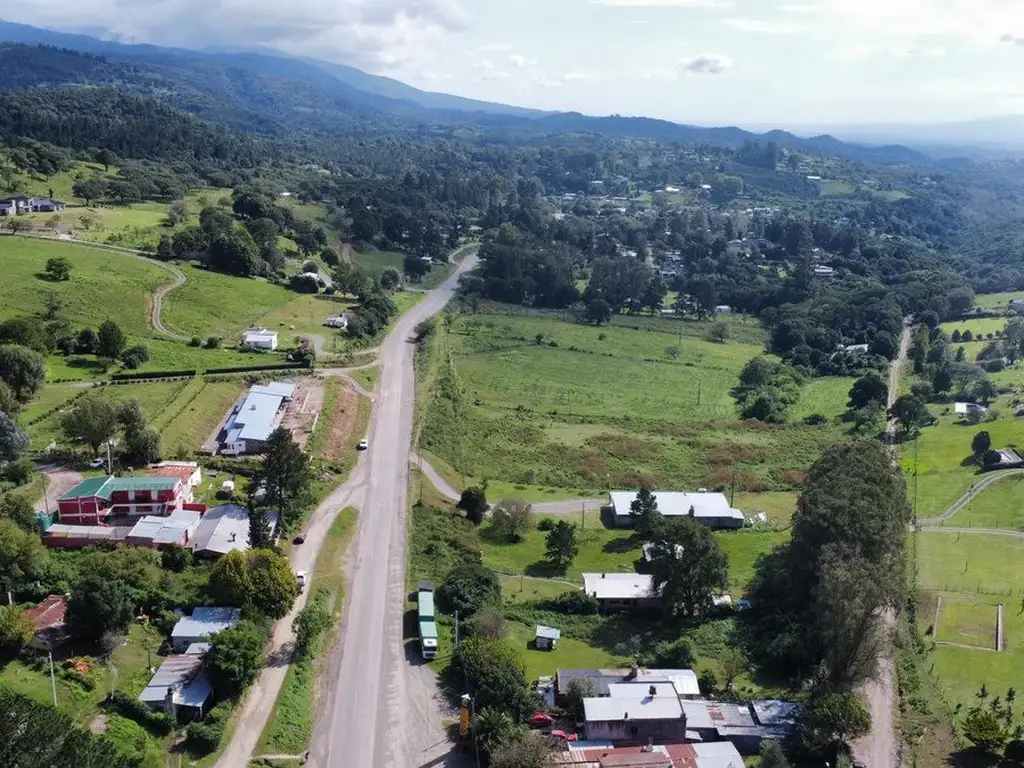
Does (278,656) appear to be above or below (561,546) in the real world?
below

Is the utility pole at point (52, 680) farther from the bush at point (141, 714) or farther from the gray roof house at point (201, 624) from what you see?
the gray roof house at point (201, 624)

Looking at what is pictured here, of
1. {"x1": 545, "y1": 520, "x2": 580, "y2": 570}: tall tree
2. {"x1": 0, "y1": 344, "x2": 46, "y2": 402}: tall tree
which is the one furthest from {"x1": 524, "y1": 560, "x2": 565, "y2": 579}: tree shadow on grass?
{"x1": 0, "y1": 344, "x2": 46, "y2": 402}: tall tree

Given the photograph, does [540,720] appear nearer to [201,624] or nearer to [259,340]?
[201,624]

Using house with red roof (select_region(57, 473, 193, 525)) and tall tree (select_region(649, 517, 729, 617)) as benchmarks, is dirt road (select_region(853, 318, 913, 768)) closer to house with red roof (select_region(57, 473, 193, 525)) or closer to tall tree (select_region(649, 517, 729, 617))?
tall tree (select_region(649, 517, 729, 617))

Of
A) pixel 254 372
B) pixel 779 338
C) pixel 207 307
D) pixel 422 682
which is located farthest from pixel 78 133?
pixel 422 682

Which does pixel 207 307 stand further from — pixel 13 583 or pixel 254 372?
pixel 13 583

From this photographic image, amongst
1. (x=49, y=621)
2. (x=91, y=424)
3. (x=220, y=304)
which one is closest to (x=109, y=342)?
(x=91, y=424)
